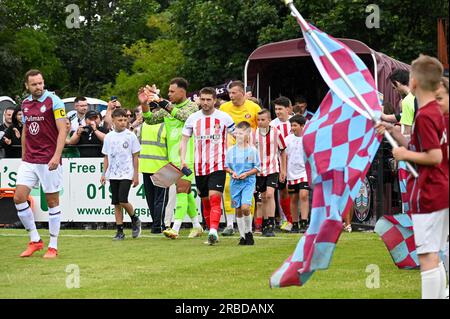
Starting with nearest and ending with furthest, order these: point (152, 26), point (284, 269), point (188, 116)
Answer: point (284, 269)
point (188, 116)
point (152, 26)

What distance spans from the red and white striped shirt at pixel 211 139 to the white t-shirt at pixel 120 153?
1568mm

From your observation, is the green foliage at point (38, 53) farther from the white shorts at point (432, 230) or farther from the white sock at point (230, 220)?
the white shorts at point (432, 230)

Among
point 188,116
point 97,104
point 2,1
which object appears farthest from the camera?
point 2,1

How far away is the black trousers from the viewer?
1912 centimetres

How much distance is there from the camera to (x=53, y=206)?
49.4 feet

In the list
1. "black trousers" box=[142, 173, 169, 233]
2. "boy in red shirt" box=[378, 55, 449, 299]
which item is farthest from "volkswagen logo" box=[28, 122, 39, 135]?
A: "boy in red shirt" box=[378, 55, 449, 299]

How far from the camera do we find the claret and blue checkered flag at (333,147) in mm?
9867

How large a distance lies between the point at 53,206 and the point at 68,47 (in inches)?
1981

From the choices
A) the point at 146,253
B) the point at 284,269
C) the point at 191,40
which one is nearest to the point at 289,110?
the point at 146,253

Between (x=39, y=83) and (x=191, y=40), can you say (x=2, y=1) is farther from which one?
(x=39, y=83)

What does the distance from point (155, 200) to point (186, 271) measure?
20.9 feet

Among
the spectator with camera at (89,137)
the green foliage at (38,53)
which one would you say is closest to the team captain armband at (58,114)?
the spectator with camera at (89,137)

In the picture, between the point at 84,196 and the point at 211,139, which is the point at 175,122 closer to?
the point at 211,139

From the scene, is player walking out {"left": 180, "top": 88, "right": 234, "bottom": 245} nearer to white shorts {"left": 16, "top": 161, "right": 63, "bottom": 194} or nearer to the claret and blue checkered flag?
white shorts {"left": 16, "top": 161, "right": 63, "bottom": 194}
